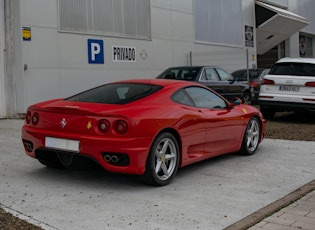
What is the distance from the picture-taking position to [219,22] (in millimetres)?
21328

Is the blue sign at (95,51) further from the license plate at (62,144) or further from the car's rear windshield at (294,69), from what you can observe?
the license plate at (62,144)

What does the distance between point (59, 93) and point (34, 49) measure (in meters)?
1.54

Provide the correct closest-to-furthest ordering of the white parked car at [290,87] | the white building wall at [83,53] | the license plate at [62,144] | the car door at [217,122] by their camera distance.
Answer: the license plate at [62,144]
the car door at [217,122]
the white parked car at [290,87]
the white building wall at [83,53]

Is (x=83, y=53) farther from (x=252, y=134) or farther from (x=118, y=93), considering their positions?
(x=118, y=93)

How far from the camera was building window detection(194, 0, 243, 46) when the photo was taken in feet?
64.3

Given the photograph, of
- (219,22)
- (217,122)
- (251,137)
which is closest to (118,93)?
(217,122)

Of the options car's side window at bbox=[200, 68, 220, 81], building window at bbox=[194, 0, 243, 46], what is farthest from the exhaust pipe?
building window at bbox=[194, 0, 243, 46]

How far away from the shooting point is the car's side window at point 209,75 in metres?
12.8

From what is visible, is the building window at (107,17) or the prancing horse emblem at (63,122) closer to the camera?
the prancing horse emblem at (63,122)

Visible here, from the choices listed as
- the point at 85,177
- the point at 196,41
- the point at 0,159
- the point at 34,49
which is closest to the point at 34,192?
the point at 85,177

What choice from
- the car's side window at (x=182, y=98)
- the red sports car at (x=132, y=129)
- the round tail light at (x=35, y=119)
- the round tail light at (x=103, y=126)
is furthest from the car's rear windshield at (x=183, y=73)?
the round tail light at (x=103, y=126)

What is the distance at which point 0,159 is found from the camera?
6.73m

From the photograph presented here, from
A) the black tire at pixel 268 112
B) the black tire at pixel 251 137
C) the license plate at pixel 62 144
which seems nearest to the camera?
the license plate at pixel 62 144

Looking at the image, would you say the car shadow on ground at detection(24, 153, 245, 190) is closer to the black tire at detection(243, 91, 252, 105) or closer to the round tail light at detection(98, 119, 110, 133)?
the round tail light at detection(98, 119, 110, 133)
